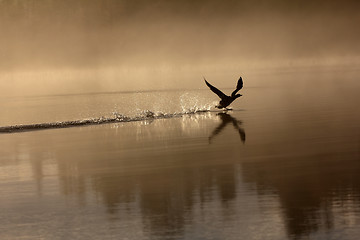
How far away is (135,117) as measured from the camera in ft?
119

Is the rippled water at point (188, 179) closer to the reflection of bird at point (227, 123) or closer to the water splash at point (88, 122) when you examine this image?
the reflection of bird at point (227, 123)

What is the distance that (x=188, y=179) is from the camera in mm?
18484

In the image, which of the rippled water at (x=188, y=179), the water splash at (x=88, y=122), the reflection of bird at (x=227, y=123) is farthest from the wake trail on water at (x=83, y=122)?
the reflection of bird at (x=227, y=123)

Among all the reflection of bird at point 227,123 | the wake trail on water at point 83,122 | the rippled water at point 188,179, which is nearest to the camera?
the rippled water at point 188,179

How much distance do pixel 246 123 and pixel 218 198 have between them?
596 inches

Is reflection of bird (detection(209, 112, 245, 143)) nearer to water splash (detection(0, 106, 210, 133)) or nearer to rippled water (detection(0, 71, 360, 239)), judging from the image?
rippled water (detection(0, 71, 360, 239))

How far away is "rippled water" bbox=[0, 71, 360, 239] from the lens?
14.2 meters

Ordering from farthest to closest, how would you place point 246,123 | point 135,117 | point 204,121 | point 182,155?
point 135,117 < point 204,121 < point 246,123 < point 182,155

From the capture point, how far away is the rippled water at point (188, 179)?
557 inches

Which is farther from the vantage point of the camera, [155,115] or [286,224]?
[155,115]

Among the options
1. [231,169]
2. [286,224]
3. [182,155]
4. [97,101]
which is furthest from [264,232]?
[97,101]

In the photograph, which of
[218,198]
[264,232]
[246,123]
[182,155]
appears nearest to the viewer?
[264,232]

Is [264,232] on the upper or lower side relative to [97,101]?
lower

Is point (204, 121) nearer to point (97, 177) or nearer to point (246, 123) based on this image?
point (246, 123)
